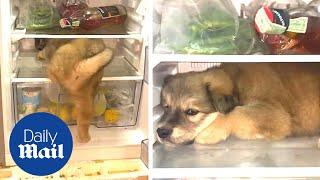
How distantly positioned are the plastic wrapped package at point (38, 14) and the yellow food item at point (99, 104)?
0.95 ft

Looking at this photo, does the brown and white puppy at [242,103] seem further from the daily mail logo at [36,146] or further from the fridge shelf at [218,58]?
the daily mail logo at [36,146]

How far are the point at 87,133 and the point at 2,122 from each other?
0.29m

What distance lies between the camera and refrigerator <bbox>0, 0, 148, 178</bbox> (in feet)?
5.40

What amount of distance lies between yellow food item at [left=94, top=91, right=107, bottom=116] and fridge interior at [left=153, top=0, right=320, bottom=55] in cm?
55

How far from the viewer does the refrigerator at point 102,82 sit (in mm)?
1646

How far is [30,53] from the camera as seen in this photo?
178 cm

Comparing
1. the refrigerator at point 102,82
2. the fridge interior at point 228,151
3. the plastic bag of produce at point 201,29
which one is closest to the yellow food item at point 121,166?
the refrigerator at point 102,82

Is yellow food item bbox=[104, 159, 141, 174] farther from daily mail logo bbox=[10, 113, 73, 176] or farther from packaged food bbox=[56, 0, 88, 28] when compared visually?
packaged food bbox=[56, 0, 88, 28]

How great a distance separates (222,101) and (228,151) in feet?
0.48

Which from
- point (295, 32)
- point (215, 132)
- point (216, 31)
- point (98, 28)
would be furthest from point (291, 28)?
point (98, 28)

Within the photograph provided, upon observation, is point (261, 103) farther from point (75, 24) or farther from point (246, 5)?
point (75, 24)

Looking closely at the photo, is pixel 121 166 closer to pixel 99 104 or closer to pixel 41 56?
pixel 99 104

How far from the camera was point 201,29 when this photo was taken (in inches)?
50.9

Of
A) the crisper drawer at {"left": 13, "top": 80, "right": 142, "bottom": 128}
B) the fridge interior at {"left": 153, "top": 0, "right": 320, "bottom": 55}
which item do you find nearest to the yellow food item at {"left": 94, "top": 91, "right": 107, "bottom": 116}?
the crisper drawer at {"left": 13, "top": 80, "right": 142, "bottom": 128}
